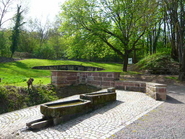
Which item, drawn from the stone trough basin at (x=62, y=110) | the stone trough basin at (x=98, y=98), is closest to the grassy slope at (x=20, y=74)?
the stone trough basin at (x=98, y=98)

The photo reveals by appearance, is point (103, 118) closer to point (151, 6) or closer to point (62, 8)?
point (151, 6)

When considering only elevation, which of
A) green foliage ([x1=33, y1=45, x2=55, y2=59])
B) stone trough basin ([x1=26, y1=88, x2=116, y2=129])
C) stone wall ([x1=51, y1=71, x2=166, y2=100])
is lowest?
stone trough basin ([x1=26, y1=88, x2=116, y2=129])

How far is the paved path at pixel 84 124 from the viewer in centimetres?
371

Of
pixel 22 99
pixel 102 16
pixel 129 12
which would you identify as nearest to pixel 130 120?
pixel 22 99

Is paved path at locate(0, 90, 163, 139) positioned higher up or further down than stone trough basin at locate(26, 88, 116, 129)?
further down

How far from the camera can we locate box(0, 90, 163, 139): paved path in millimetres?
3705

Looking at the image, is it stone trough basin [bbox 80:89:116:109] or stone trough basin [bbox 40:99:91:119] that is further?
stone trough basin [bbox 80:89:116:109]

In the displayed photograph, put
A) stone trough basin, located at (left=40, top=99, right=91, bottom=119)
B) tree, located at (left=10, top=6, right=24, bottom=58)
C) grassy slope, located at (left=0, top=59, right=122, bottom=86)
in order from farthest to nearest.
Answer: tree, located at (left=10, top=6, right=24, bottom=58) → grassy slope, located at (left=0, top=59, right=122, bottom=86) → stone trough basin, located at (left=40, top=99, right=91, bottom=119)

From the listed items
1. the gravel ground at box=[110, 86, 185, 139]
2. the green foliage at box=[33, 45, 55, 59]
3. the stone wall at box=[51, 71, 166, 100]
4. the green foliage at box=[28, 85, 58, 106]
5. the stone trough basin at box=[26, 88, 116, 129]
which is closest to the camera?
the gravel ground at box=[110, 86, 185, 139]

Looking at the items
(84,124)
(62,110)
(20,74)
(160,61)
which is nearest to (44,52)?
(20,74)

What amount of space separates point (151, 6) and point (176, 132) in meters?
11.7

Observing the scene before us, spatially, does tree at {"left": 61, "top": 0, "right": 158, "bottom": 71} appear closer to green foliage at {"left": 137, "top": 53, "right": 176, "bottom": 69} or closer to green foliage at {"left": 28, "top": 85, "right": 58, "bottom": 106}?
green foliage at {"left": 137, "top": 53, "right": 176, "bottom": 69}

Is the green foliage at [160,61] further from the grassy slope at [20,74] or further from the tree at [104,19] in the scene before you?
the grassy slope at [20,74]

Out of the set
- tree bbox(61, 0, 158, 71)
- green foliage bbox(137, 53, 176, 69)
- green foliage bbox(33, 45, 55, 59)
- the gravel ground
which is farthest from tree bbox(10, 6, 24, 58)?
the gravel ground
